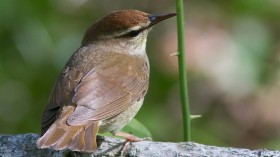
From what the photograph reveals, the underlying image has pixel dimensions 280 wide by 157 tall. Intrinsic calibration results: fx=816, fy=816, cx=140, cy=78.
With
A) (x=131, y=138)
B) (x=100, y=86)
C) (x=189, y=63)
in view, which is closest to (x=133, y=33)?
(x=100, y=86)

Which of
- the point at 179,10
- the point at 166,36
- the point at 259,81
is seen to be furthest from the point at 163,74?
the point at 179,10

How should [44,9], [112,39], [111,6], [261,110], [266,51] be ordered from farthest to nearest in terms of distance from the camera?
[261,110]
[111,6]
[266,51]
[44,9]
[112,39]

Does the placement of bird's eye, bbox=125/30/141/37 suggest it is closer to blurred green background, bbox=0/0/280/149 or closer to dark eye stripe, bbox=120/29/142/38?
dark eye stripe, bbox=120/29/142/38

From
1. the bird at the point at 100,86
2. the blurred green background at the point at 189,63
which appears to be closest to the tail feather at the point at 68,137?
the bird at the point at 100,86

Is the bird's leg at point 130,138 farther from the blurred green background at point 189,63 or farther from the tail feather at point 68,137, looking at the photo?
the blurred green background at point 189,63

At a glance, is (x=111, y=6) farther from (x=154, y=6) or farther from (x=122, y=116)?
(x=122, y=116)

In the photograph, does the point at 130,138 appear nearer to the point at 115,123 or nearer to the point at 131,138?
the point at 131,138

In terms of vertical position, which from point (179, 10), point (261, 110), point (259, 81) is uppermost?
point (179, 10)
